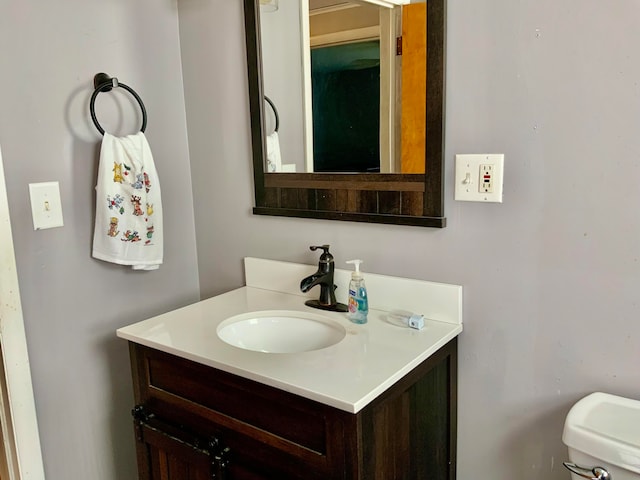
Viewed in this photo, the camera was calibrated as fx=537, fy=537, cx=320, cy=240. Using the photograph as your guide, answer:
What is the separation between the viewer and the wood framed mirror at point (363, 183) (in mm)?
1229

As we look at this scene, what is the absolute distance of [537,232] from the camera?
1155 mm

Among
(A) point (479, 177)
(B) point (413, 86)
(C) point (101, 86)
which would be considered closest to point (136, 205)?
(C) point (101, 86)

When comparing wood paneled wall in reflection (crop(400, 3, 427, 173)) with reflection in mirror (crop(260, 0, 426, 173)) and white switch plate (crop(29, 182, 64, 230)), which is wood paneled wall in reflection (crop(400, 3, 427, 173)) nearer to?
reflection in mirror (crop(260, 0, 426, 173))

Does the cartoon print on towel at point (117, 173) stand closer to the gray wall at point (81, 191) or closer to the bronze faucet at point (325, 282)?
the gray wall at point (81, 191)

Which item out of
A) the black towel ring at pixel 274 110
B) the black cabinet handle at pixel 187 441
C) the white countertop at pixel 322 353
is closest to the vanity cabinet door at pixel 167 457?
the black cabinet handle at pixel 187 441

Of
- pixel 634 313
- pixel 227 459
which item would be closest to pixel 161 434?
pixel 227 459

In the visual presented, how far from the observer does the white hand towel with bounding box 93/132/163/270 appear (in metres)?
1.49

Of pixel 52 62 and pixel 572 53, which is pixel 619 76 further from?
pixel 52 62

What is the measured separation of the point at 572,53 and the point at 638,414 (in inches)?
27.8

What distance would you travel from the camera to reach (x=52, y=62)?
1.41 meters

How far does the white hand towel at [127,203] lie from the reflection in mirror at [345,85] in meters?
0.36

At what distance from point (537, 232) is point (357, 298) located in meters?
0.44

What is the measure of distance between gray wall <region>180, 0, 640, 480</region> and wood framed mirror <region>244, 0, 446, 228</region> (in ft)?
0.10

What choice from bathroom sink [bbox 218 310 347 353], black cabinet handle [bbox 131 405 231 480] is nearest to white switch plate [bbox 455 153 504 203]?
bathroom sink [bbox 218 310 347 353]
